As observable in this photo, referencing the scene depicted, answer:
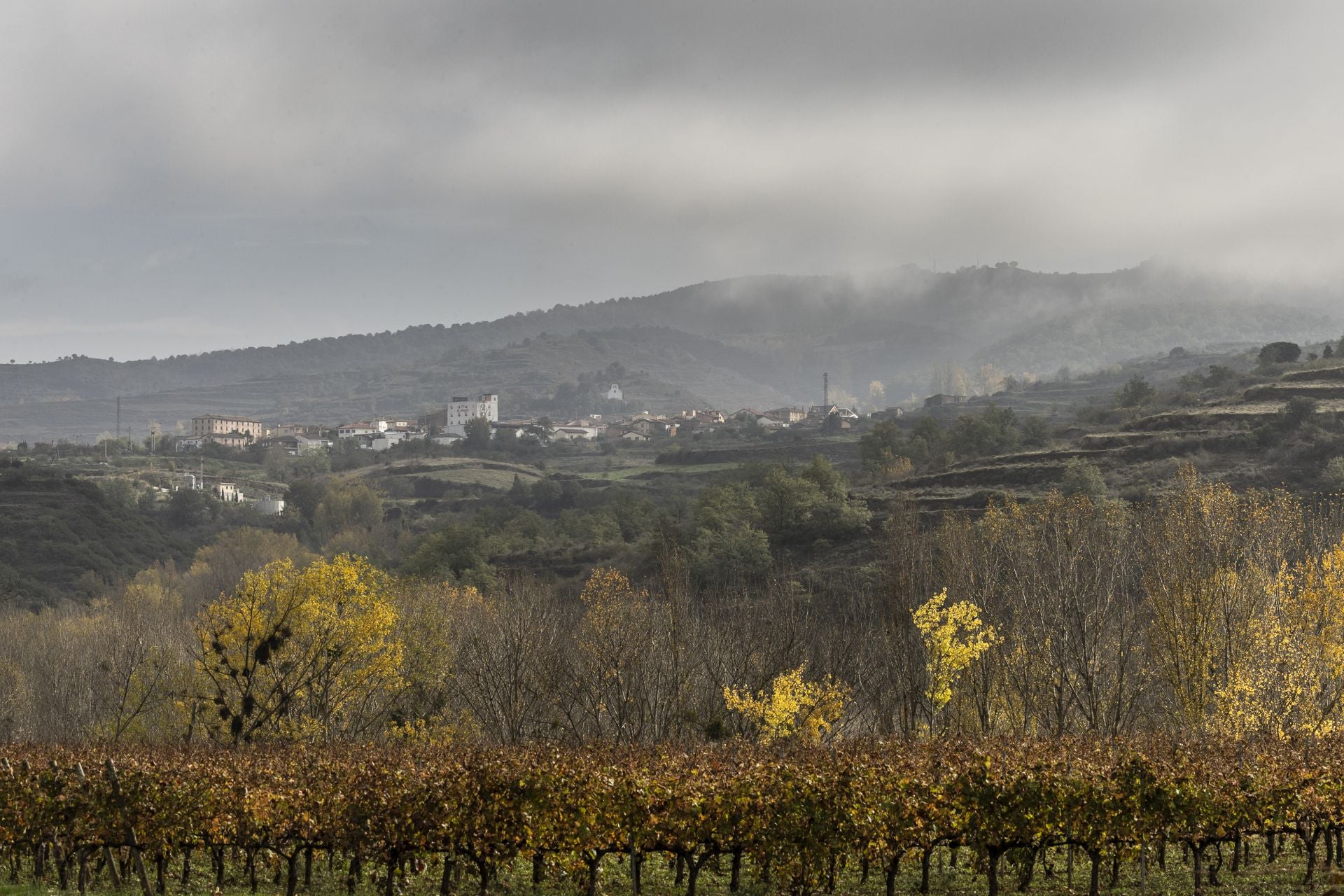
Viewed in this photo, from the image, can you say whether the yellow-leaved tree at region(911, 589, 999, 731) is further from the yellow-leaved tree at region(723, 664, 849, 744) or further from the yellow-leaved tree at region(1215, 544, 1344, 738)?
the yellow-leaved tree at region(1215, 544, 1344, 738)

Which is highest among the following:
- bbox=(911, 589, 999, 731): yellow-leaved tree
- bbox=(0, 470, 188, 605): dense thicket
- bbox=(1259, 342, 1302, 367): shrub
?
bbox=(1259, 342, 1302, 367): shrub

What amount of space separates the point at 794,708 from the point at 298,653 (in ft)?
72.6

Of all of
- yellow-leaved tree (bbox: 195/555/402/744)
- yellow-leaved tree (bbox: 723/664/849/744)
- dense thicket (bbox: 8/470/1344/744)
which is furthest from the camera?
yellow-leaved tree (bbox: 195/555/402/744)

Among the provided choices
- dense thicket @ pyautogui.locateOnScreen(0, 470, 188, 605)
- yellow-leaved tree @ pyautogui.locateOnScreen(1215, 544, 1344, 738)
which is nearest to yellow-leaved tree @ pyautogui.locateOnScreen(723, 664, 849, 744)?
yellow-leaved tree @ pyautogui.locateOnScreen(1215, 544, 1344, 738)

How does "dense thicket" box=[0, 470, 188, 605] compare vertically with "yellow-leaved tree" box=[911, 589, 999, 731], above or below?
below

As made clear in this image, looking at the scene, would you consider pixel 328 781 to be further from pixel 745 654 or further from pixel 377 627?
pixel 745 654

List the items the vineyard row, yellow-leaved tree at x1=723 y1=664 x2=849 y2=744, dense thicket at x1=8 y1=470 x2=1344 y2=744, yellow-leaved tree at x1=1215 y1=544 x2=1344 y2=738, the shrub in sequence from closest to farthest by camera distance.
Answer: the vineyard row
yellow-leaved tree at x1=1215 y1=544 x2=1344 y2=738
yellow-leaved tree at x1=723 y1=664 x2=849 y2=744
dense thicket at x1=8 y1=470 x2=1344 y2=744
the shrub

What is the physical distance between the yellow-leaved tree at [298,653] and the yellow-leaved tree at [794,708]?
15043mm

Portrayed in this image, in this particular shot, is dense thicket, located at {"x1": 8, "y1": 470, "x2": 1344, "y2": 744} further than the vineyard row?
Yes

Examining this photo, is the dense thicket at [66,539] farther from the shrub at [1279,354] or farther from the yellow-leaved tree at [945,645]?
the shrub at [1279,354]

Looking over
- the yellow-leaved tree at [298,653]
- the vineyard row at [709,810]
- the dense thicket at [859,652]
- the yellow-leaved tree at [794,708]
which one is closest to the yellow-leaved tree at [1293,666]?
the dense thicket at [859,652]

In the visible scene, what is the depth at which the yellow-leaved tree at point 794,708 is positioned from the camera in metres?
37.2

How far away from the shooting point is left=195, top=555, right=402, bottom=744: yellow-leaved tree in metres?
46.4

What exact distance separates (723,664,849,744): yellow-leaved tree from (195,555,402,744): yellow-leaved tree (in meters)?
15.0
